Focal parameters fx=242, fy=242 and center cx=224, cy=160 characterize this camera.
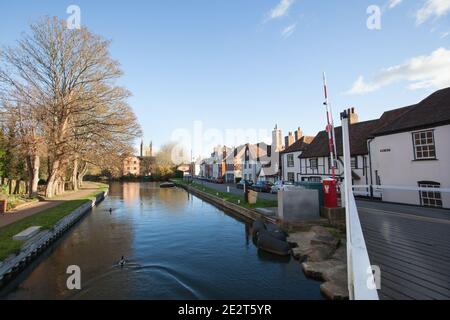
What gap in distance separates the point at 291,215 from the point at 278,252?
276cm

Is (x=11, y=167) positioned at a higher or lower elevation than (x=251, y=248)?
higher

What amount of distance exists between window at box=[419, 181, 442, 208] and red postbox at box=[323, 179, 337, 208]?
7.71 meters

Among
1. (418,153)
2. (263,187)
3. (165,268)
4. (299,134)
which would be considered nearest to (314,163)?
(263,187)

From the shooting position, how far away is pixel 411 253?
668 centimetres

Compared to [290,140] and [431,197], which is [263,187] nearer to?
[290,140]

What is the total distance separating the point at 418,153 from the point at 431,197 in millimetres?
2945

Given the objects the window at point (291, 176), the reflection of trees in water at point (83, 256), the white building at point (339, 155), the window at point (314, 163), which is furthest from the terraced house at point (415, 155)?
the window at point (291, 176)

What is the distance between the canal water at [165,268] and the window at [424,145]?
1260 centimetres

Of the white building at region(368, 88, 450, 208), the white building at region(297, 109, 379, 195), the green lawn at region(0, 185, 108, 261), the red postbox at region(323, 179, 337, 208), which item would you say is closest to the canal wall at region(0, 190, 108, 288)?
the green lawn at region(0, 185, 108, 261)

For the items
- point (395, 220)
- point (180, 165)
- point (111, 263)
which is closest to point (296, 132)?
point (395, 220)

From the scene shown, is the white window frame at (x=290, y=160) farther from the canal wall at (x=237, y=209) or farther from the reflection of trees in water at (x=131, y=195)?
the reflection of trees in water at (x=131, y=195)
